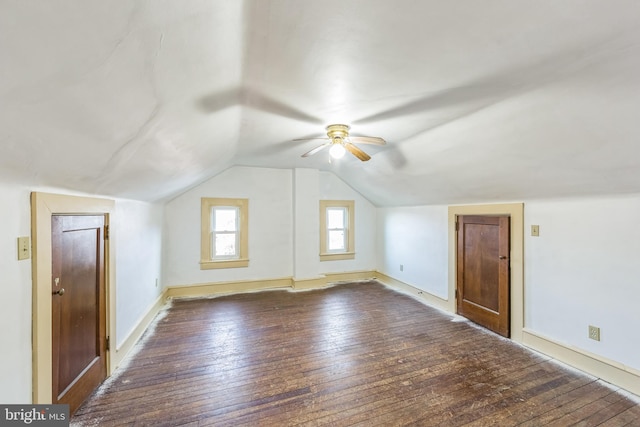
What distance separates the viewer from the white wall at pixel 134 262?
8.85ft

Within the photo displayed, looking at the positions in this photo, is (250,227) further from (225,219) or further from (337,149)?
(337,149)

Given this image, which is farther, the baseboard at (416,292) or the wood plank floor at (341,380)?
the baseboard at (416,292)

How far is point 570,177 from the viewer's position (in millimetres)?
2404

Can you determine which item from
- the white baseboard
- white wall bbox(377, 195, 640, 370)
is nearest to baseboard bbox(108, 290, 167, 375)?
the white baseboard

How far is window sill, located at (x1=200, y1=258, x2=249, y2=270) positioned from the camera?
4.84 m

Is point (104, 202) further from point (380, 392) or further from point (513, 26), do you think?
point (513, 26)

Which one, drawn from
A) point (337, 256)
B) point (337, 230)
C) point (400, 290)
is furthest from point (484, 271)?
point (337, 230)

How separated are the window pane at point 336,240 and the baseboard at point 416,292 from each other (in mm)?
1030

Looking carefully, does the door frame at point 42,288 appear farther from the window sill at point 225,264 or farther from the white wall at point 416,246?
the white wall at point 416,246

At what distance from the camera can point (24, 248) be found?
57.6 inches

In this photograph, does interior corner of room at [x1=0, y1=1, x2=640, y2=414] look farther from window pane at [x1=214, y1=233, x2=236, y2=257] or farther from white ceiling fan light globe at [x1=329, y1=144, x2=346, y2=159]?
window pane at [x1=214, y1=233, x2=236, y2=257]

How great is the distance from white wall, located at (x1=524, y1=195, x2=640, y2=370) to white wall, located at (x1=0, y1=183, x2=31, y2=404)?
4.33 metres

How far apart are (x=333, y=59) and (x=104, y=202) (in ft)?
7.48

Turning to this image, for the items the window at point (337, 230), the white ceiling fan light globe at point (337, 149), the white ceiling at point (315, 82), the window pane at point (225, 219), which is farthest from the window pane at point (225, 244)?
the white ceiling fan light globe at point (337, 149)
